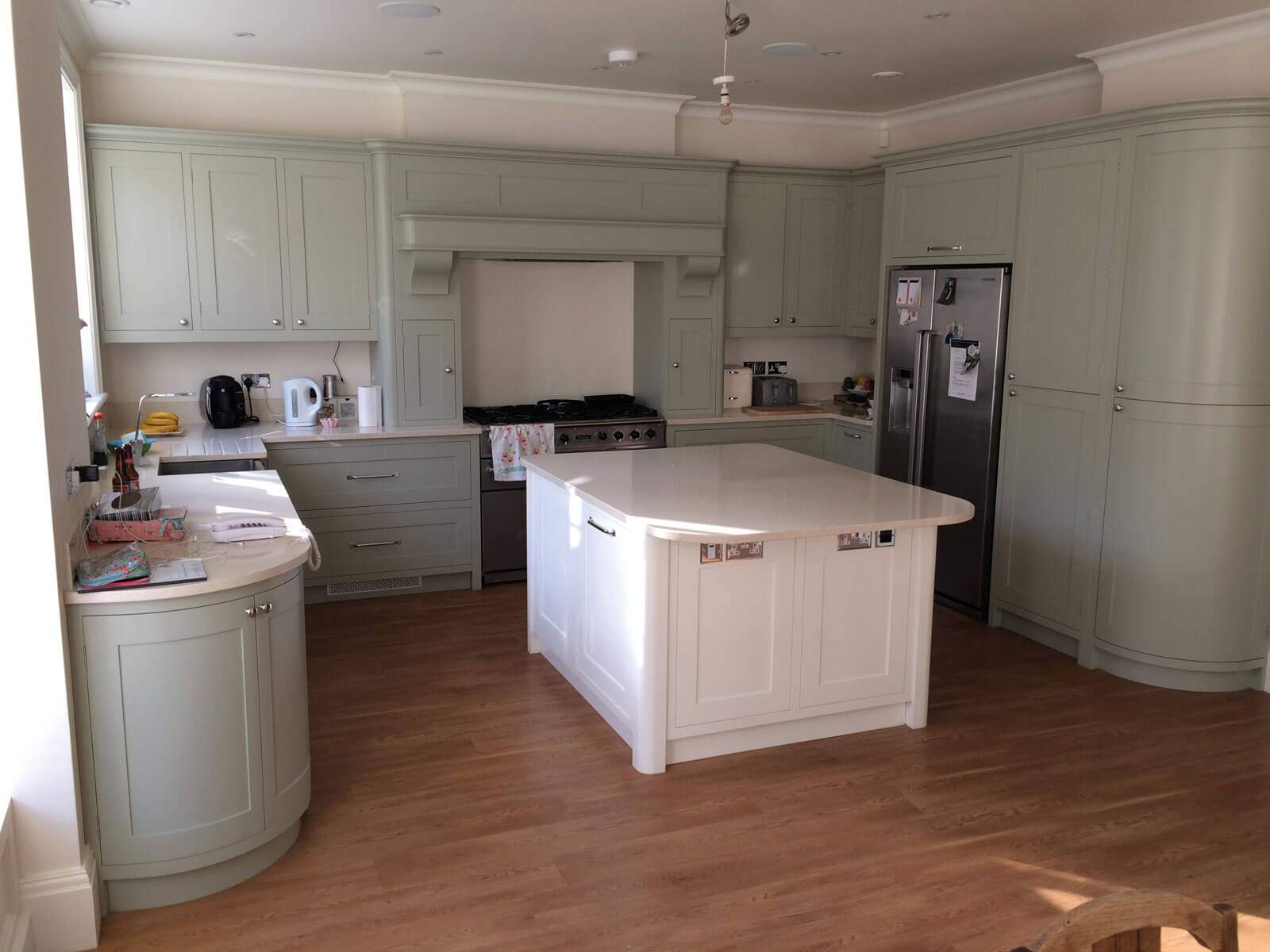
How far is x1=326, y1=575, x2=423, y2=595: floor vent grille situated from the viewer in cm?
533

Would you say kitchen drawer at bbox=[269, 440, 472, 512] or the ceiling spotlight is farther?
kitchen drawer at bbox=[269, 440, 472, 512]

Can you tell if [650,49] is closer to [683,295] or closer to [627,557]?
[683,295]

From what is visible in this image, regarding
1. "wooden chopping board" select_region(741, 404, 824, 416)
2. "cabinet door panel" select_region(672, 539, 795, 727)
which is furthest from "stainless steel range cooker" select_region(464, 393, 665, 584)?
"cabinet door panel" select_region(672, 539, 795, 727)

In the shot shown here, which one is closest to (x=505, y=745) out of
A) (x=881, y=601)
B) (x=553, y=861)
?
(x=553, y=861)

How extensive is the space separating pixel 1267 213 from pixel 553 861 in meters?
3.48

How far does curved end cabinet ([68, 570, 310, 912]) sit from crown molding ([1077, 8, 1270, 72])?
13.8 ft

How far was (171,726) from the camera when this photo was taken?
103 inches

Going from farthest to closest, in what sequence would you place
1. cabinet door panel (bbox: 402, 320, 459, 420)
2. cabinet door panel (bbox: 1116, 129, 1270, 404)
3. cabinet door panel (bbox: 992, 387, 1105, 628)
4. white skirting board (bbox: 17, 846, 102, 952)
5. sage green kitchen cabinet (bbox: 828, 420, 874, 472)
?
sage green kitchen cabinet (bbox: 828, 420, 874, 472) → cabinet door panel (bbox: 402, 320, 459, 420) → cabinet door panel (bbox: 992, 387, 1105, 628) → cabinet door panel (bbox: 1116, 129, 1270, 404) → white skirting board (bbox: 17, 846, 102, 952)

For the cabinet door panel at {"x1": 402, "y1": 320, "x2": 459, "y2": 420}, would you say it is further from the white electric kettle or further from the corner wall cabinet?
the corner wall cabinet

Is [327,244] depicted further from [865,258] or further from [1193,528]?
[1193,528]

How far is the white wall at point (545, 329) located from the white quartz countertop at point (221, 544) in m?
2.11

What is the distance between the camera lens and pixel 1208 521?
4.14 m

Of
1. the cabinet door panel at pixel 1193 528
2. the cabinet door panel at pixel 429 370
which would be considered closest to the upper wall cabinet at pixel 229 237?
the cabinet door panel at pixel 429 370

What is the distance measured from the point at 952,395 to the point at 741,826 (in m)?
2.76
